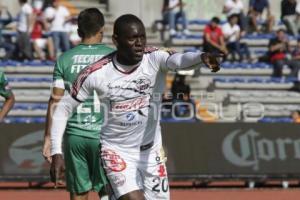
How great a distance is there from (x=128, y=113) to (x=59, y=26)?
15.7 m

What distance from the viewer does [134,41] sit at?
736 cm

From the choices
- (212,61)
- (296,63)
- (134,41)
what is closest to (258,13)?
(296,63)

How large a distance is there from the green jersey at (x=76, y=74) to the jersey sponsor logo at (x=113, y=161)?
1.22 meters

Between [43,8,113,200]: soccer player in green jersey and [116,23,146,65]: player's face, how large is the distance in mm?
1418

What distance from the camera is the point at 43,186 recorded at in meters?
17.4

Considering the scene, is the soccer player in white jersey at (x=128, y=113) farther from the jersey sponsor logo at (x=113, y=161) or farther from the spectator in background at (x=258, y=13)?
the spectator in background at (x=258, y=13)

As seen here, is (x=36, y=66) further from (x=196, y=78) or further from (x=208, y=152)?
(x=208, y=152)

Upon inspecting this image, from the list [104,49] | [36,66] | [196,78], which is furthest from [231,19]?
[104,49]

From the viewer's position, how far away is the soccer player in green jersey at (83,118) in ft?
29.1

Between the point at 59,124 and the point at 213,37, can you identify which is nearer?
the point at 59,124

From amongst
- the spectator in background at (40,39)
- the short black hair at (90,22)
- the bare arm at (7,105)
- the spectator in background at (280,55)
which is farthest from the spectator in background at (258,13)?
the short black hair at (90,22)

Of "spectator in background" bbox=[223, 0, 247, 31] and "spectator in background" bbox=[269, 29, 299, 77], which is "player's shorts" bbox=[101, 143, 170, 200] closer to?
"spectator in background" bbox=[269, 29, 299, 77]

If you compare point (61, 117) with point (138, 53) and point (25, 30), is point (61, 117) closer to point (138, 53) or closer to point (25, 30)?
point (138, 53)

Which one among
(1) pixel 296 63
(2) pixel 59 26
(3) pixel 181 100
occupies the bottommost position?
(3) pixel 181 100
